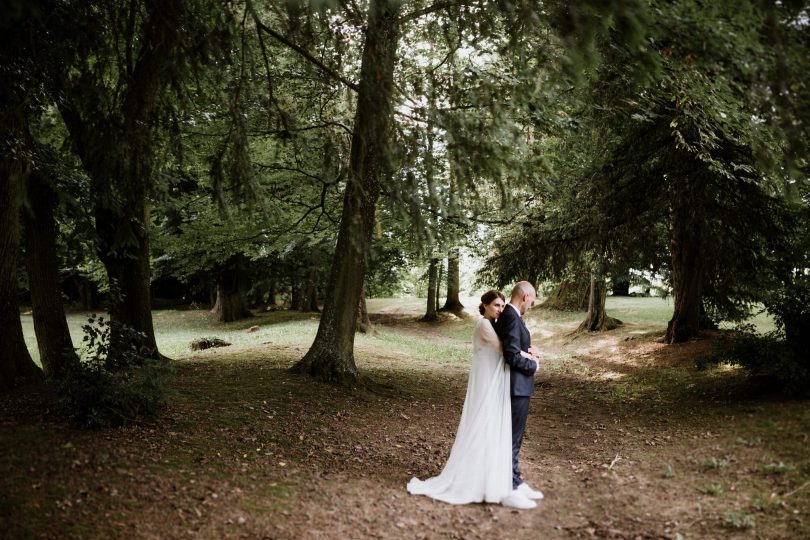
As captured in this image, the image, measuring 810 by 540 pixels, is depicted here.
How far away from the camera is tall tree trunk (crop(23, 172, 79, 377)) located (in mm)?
8617

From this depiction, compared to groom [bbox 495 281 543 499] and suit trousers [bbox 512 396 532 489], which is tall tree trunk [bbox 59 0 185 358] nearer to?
groom [bbox 495 281 543 499]

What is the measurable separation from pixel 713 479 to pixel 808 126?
11.2 feet

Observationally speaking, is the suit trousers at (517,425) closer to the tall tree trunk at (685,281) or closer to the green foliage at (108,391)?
the green foliage at (108,391)

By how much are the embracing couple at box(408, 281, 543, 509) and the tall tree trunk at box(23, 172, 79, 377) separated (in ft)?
20.7

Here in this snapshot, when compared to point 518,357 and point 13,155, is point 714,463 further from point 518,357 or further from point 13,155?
point 13,155

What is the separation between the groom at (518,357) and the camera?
5547 millimetres

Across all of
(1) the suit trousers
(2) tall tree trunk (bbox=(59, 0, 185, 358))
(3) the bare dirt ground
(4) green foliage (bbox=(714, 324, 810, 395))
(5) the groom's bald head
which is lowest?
(3) the bare dirt ground

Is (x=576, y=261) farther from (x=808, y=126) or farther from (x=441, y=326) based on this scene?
(x=441, y=326)

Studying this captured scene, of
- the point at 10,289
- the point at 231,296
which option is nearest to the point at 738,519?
the point at 10,289

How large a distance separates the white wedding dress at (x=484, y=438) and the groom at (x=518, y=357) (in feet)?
0.33

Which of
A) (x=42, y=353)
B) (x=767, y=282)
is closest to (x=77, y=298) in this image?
(x=42, y=353)

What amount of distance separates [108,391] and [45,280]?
3.67 m

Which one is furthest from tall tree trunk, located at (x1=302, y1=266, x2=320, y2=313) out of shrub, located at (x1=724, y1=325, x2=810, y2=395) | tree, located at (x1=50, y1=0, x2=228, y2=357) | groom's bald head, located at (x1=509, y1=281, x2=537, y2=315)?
groom's bald head, located at (x1=509, y1=281, x2=537, y2=315)

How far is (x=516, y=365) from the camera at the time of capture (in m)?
5.53
